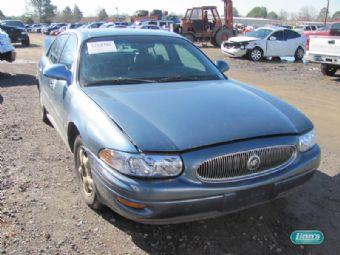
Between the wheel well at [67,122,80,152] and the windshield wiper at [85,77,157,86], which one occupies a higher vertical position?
the windshield wiper at [85,77,157,86]

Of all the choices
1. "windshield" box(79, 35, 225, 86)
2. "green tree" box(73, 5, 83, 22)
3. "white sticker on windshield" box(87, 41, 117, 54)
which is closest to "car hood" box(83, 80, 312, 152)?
"windshield" box(79, 35, 225, 86)

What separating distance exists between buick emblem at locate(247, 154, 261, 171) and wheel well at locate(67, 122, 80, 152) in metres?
1.72

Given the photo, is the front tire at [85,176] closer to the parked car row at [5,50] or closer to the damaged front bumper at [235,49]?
the parked car row at [5,50]

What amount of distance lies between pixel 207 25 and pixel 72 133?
2568 cm

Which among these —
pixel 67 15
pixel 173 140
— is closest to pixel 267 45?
pixel 173 140

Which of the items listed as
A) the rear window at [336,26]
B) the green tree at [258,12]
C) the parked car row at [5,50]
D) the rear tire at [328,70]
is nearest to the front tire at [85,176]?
the parked car row at [5,50]

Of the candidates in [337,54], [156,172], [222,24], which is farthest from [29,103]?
[222,24]

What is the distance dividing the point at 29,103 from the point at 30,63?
9.10 meters

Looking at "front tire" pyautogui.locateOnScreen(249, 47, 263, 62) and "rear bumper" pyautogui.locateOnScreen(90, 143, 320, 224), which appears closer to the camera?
"rear bumper" pyautogui.locateOnScreen(90, 143, 320, 224)

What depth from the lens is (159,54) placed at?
15.5ft

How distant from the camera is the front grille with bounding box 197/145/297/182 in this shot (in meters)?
3.00

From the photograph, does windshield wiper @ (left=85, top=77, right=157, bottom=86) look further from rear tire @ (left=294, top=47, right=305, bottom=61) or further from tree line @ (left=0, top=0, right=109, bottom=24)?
tree line @ (left=0, top=0, right=109, bottom=24)

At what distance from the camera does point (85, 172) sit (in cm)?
398
